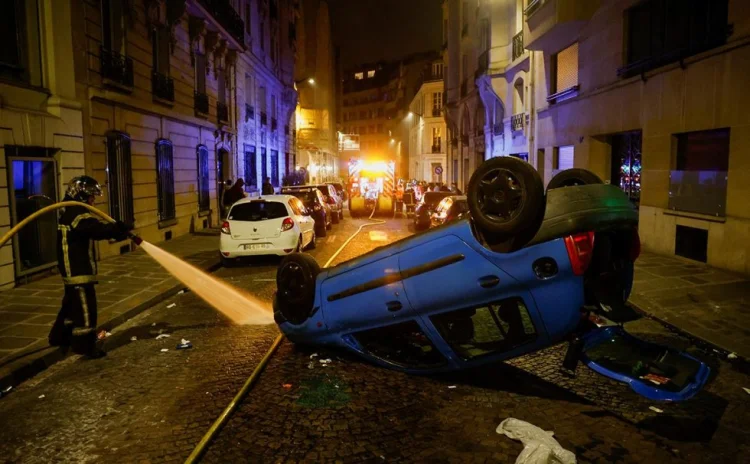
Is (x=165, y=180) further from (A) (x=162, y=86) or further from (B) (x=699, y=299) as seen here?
(B) (x=699, y=299)

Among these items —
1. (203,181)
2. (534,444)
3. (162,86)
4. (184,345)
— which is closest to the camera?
(534,444)

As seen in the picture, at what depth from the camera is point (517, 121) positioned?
23328 mm

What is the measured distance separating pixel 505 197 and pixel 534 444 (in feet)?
5.71

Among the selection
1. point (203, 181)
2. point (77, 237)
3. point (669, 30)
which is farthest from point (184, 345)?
point (203, 181)

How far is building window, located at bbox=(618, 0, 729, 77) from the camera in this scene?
35.0 ft

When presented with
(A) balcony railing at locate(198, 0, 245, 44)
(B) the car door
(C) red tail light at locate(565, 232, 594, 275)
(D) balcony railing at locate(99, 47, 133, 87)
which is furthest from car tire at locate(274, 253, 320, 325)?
(A) balcony railing at locate(198, 0, 245, 44)

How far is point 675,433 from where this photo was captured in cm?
412

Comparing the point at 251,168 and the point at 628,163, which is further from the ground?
the point at 251,168

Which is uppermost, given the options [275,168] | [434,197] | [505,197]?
[275,168]

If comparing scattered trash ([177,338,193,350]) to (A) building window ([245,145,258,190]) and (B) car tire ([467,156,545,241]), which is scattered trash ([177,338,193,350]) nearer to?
(B) car tire ([467,156,545,241])

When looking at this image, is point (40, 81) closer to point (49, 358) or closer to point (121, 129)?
point (121, 129)

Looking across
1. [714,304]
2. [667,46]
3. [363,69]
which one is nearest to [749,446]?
[714,304]

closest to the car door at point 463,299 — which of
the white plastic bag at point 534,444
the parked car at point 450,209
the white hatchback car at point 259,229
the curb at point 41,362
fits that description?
the white plastic bag at point 534,444

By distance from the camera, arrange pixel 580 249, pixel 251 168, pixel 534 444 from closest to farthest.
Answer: pixel 534 444
pixel 580 249
pixel 251 168
